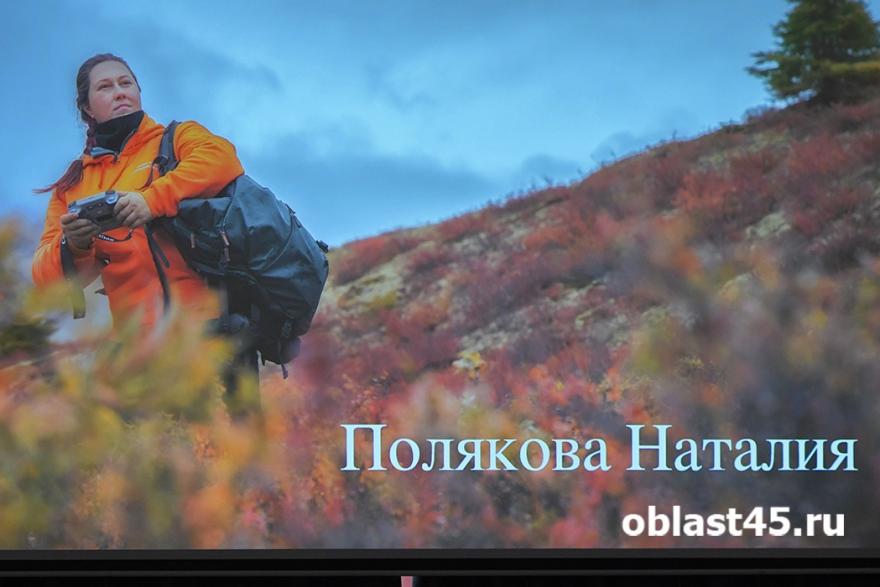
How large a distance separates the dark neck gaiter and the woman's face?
0.01 metres

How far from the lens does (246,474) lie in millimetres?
2709

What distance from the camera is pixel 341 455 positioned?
2723mm

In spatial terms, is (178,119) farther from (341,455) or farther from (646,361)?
(646,361)

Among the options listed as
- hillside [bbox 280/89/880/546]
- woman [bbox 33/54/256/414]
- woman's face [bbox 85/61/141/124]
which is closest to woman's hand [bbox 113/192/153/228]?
woman [bbox 33/54/256/414]

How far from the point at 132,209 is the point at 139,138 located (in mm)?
214

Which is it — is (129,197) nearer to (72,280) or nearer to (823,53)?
(72,280)

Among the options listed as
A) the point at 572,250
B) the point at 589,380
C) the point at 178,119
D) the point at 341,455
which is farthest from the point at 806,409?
the point at 178,119

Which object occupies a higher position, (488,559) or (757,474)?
(757,474)

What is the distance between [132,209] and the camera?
2.73 m

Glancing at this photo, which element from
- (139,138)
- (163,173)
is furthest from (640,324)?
(139,138)

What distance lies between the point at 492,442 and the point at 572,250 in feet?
2.06

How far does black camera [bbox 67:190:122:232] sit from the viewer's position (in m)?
2.72

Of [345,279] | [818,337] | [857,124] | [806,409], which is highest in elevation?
[857,124]

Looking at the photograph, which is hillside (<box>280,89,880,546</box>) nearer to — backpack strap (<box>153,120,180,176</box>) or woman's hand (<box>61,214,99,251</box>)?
backpack strap (<box>153,120,180,176</box>)
